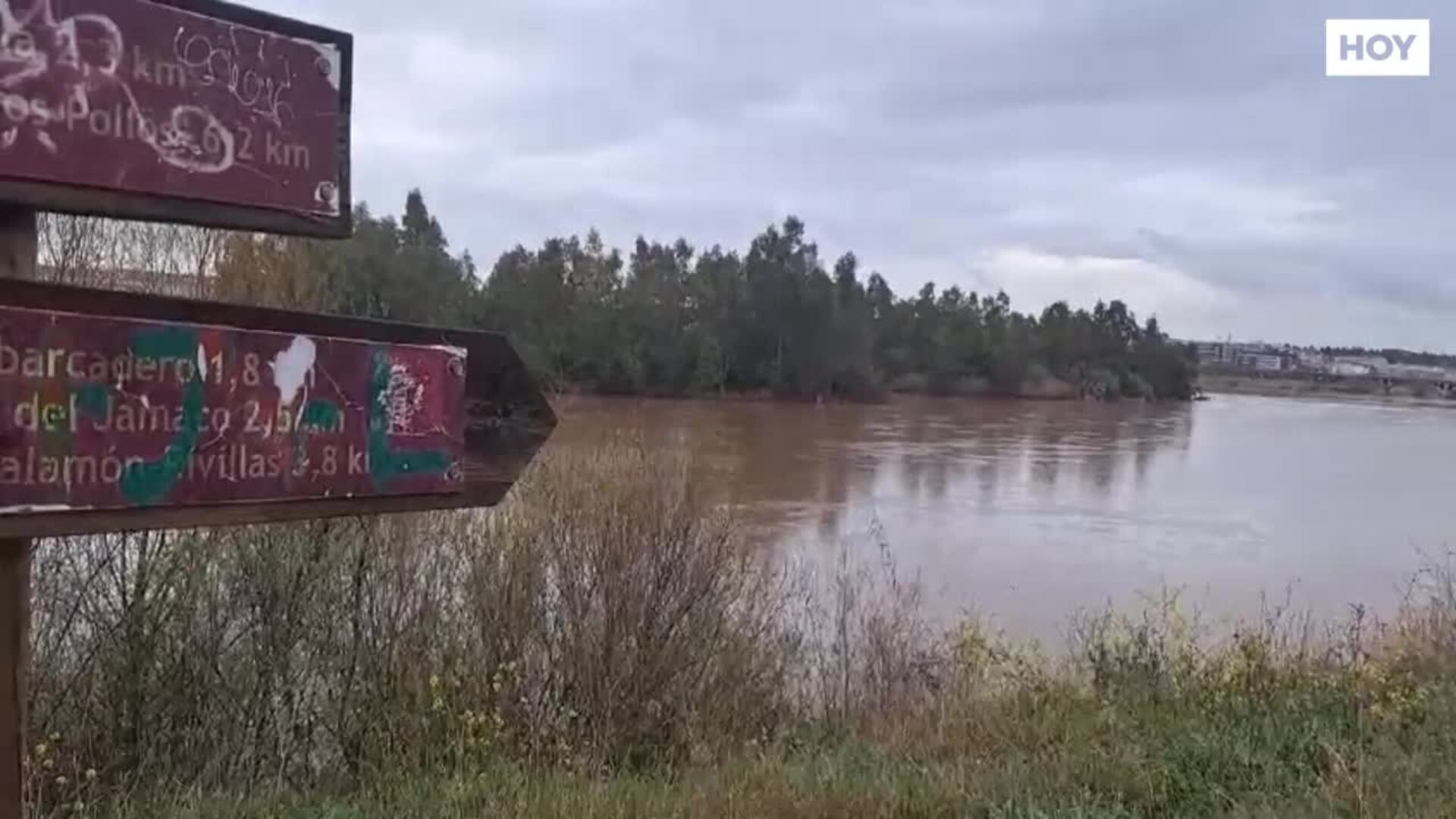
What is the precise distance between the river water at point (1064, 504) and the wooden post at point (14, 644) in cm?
672

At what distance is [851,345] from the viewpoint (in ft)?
188

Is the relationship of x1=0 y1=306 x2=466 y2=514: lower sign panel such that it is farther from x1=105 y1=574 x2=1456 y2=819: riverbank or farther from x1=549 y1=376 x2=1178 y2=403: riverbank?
x1=549 y1=376 x2=1178 y2=403: riverbank

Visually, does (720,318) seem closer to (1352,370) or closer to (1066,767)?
(1066,767)

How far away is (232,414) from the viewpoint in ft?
6.88

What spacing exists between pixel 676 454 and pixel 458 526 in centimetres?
162

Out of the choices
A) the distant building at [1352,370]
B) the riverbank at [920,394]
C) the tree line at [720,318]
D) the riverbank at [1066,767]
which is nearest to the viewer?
the riverbank at [1066,767]

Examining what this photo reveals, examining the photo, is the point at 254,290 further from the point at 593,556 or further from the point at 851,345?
the point at 851,345

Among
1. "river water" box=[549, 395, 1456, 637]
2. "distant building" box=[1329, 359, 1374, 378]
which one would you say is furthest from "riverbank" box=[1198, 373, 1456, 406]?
"river water" box=[549, 395, 1456, 637]

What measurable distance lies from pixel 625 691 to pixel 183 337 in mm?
5550

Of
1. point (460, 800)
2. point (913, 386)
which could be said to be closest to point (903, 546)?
point (460, 800)

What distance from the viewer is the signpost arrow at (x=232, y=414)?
1.90 m

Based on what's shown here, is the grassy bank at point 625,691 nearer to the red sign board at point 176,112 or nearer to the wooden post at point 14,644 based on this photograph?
the wooden post at point 14,644

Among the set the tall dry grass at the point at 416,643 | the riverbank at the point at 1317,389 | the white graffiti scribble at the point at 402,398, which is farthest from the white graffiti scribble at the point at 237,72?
the riverbank at the point at 1317,389

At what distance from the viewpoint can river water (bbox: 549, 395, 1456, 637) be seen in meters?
15.2
